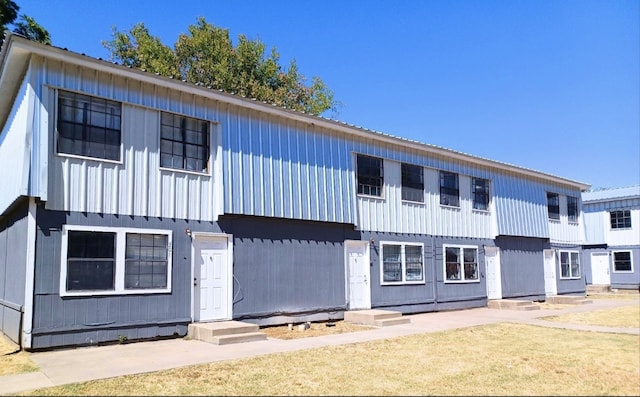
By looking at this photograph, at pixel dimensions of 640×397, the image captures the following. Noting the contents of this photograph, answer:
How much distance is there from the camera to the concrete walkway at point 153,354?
7934 mm

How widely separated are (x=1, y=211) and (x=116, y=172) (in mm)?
3965

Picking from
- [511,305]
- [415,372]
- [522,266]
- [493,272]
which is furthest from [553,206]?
[415,372]

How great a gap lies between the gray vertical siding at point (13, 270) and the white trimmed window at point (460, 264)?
1374cm

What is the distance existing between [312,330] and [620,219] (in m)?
28.0

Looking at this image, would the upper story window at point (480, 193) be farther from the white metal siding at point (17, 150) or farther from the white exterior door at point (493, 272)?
the white metal siding at point (17, 150)

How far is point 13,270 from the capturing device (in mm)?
11609

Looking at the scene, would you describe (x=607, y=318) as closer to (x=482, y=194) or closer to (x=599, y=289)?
(x=482, y=194)

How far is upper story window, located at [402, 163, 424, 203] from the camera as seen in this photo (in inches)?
727

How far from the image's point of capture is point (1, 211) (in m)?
13.1

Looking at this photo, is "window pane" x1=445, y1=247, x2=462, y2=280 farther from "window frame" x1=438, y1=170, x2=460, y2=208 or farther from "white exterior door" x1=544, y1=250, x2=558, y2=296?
"white exterior door" x1=544, y1=250, x2=558, y2=296

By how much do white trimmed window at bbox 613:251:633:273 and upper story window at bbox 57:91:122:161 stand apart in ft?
107

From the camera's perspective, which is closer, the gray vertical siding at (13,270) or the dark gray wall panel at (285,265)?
the gray vertical siding at (13,270)

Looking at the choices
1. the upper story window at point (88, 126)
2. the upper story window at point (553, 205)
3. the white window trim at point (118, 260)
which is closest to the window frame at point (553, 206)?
the upper story window at point (553, 205)

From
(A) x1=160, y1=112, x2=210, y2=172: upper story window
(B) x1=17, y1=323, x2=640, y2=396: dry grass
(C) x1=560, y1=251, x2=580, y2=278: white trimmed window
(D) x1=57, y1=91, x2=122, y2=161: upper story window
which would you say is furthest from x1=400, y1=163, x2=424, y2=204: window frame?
(C) x1=560, y1=251, x2=580, y2=278: white trimmed window
